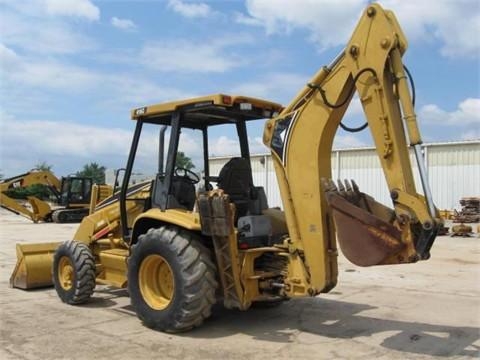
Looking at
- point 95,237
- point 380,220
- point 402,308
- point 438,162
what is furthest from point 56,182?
point 380,220

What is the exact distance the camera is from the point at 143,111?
7352 mm

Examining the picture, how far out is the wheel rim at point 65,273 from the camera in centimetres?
803

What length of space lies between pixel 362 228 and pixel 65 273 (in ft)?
15.4

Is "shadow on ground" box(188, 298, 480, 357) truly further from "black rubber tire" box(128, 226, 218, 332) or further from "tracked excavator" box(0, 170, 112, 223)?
"tracked excavator" box(0, 170, 112, 223)

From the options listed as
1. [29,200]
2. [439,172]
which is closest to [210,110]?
[29,200]

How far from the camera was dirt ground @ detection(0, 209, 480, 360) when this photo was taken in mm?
5641

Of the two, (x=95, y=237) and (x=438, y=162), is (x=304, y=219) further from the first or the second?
(x=438, y=162)

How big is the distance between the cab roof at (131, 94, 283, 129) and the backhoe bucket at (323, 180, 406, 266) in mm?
1622

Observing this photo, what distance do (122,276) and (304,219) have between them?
9.59ft

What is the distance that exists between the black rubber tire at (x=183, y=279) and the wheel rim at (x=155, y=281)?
135mm

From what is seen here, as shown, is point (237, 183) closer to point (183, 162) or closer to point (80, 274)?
point (183, 162)

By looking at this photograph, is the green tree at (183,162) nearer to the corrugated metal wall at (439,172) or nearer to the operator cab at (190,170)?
the operator cab at (190,170)

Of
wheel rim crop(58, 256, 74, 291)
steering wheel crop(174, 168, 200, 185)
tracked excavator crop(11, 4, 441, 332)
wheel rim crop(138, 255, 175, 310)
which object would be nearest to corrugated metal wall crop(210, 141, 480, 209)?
wheel rim crop(58, 256, 74, 291)

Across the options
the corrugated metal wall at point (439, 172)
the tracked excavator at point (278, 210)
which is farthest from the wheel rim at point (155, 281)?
the corrugated metal wall at point (439, 172)
